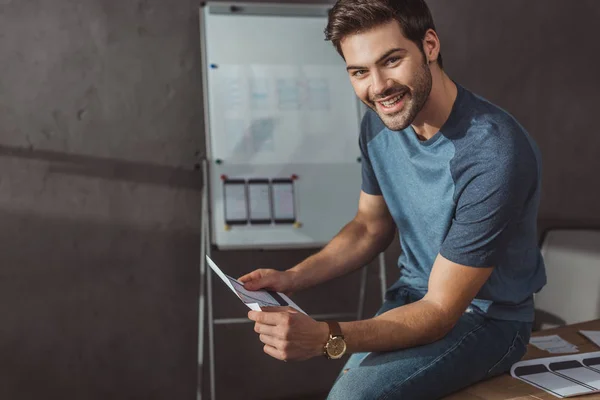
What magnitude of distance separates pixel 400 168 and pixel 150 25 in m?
1.54

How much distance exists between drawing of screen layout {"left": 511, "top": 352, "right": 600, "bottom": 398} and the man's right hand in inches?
22.0

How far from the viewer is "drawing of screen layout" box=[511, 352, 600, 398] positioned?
155 centimetres

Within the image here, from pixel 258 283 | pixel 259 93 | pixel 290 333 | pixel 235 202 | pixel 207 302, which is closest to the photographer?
pixel 290 333

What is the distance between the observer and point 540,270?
177 centimetres

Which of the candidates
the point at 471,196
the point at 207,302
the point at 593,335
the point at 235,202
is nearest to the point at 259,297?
the point at 471,196

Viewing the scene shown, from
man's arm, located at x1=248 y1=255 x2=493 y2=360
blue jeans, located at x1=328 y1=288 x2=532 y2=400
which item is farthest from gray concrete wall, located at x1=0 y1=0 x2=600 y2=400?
man's arm, located at x1=248 y1=255 x2=493 y2=360

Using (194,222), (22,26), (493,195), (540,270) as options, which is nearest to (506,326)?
(540,270)

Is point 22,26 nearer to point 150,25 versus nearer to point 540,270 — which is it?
point 150,25

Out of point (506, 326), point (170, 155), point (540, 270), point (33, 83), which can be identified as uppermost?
point (33, 83)

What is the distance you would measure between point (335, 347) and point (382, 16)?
2.29 ft

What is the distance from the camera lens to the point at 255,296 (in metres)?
1.59

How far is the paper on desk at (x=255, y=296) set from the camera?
1.49 m

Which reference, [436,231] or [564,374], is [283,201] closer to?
[436,231]

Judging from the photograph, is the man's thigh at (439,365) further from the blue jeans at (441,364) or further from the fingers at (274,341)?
the fingers at (274,341)
